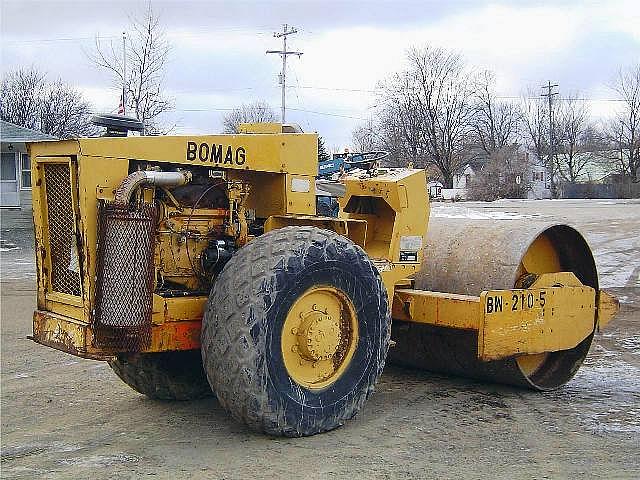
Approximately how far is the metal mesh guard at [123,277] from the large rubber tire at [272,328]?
0.36 meters

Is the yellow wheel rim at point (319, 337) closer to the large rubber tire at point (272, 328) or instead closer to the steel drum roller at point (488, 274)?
the large rubber tire at point (272, 328)

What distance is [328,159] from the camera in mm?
7316

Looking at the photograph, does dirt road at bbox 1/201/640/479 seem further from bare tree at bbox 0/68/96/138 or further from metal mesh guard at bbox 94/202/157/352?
bare tree at bbox 0/68/96/138

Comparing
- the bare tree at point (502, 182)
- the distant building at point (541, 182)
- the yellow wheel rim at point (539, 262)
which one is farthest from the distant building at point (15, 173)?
the distant building at point (541, 182)

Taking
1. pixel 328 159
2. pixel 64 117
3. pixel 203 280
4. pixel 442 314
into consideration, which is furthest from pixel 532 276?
pixel 64 117

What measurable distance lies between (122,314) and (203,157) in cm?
104

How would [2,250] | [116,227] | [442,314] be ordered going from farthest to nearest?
[2,250]
[442,314]
[116,227]

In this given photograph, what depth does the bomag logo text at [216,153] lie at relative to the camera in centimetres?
500

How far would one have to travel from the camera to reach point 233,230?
5277 mm

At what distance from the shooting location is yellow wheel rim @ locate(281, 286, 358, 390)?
4887 mm

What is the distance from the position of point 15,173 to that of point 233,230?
29.3 meters

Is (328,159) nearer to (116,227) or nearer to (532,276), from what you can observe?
(532,276)

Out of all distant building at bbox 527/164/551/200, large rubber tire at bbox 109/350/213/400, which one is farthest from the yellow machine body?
distant building at bbox 527/164/551/200

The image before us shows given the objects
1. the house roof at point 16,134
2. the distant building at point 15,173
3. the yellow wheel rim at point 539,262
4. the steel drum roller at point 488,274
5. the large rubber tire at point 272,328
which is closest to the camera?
the large rubber tire at point 272,328
